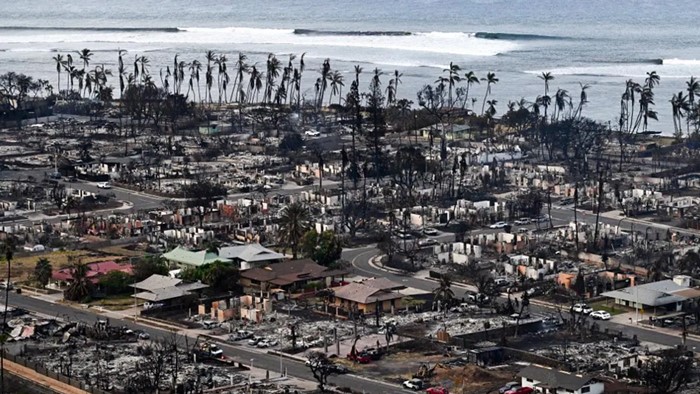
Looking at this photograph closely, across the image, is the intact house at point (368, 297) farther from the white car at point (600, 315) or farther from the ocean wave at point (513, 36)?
the ocean wave at point (513, 36)

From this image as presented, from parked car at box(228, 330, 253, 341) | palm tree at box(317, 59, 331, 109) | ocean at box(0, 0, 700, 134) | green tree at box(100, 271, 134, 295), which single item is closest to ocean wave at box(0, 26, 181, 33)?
ocean at box(0, 0, 700, 134)

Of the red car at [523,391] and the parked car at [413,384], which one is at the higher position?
the red car at [523,391]

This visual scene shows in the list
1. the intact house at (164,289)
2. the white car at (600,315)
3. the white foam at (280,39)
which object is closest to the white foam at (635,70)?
the white foam at (280,39)

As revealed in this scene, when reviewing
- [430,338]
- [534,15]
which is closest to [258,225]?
[430,338]

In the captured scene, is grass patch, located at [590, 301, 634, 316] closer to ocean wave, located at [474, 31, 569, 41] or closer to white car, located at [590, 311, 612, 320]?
white car, located at [590, 311, 612, 320]

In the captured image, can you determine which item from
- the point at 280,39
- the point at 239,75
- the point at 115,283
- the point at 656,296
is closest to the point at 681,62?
the point at 239,75

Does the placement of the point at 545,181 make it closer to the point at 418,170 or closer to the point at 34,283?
Answer: the point at 418,170
